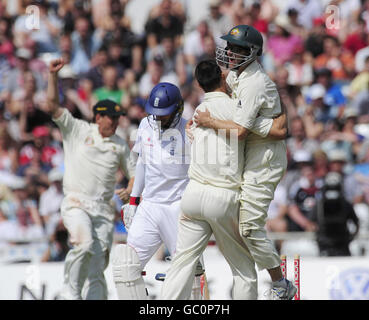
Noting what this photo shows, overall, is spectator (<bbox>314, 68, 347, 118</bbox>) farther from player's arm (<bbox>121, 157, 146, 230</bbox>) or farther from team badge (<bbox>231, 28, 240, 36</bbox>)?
team badge (<bbox>231, 28, 240, 36</bbox>)

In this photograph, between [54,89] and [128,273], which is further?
[54,89]

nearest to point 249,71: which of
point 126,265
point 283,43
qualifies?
point 126,265

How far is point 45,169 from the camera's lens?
14.0m

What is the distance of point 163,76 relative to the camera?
50.9 ft

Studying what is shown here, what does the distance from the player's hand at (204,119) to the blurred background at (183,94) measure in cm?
391

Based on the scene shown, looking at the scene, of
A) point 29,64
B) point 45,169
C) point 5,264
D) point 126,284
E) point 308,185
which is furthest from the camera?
point 29,64

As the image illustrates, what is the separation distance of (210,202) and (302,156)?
241 inches

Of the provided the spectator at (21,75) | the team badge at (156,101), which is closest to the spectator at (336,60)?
the spectator at (21,75)

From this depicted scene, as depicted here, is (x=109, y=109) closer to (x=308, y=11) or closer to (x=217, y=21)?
(x=217, y=21)

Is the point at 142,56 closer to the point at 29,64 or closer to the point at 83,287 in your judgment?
the point at 29,64

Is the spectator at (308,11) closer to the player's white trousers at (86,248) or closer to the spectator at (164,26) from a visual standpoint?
the spectator at (164,26)

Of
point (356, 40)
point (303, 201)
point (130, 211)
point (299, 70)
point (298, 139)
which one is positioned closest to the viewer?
point (130, 211)
